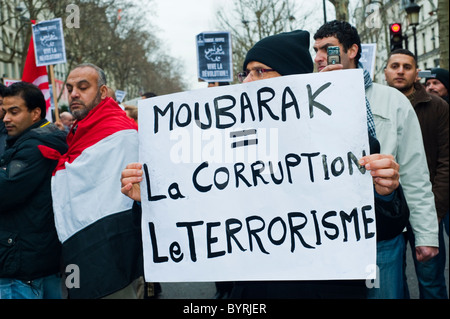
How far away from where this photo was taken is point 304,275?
1986 millimetres

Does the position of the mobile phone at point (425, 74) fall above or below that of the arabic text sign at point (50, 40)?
below

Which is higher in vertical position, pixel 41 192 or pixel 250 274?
pixel 41 192

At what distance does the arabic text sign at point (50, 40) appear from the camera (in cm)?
822

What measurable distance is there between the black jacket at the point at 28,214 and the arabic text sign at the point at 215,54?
6473 millimetres

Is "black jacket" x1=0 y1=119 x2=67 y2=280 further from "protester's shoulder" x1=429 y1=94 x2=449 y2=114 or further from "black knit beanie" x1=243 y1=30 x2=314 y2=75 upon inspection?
"protester's shoulder" x1=429 y1=94 x2=449 y2=114

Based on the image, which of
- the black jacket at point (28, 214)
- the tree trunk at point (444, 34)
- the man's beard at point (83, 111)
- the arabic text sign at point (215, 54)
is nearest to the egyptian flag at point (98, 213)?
the black jacket at point (28, 214)

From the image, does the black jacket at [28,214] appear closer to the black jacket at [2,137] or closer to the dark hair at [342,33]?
the black jacket at [2,137]

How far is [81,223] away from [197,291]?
3039 mm

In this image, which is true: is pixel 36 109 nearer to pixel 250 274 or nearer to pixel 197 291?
pixel 250 274

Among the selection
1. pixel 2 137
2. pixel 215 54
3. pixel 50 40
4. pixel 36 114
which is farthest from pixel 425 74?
pixel 50 40

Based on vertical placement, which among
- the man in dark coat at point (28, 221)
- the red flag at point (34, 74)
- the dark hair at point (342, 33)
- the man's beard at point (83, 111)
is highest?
the red flag at point (34, 74)
